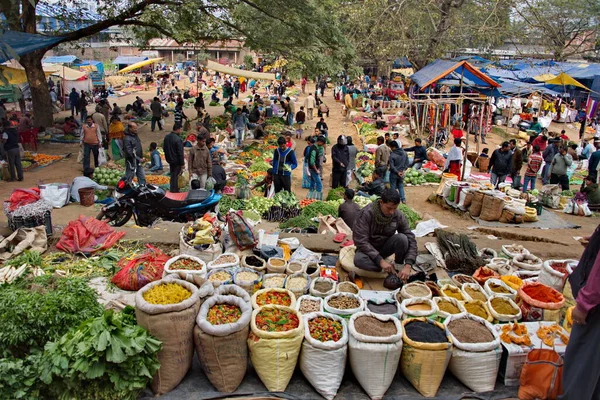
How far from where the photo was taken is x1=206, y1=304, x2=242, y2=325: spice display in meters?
3.71

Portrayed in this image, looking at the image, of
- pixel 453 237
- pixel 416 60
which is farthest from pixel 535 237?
pixel 416 60

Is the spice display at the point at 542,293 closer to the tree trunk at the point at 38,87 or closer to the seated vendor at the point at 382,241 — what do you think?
the seated vendor at the point at 382,241

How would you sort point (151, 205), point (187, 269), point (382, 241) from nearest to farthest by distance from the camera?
point (187, 269), point (382, 241), point (151, 205)

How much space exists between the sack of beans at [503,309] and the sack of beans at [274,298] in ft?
6.13

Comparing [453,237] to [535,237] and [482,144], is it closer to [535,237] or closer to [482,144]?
[535,237]

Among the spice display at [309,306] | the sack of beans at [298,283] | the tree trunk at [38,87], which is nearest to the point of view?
the spice display at [309,306]

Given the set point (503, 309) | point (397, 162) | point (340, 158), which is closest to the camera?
point (503, 309)

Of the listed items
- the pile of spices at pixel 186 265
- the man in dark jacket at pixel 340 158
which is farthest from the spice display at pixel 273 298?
the man in dark jacket at pixel 340 158

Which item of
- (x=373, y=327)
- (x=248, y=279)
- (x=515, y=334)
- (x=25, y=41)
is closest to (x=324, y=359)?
(x=373, y=327)

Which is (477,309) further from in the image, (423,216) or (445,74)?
(445,74)

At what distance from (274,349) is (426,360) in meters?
1.20

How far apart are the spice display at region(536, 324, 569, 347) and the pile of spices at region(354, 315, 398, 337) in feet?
4.04

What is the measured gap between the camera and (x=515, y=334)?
155 inches

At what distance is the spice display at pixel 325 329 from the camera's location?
376 cm
